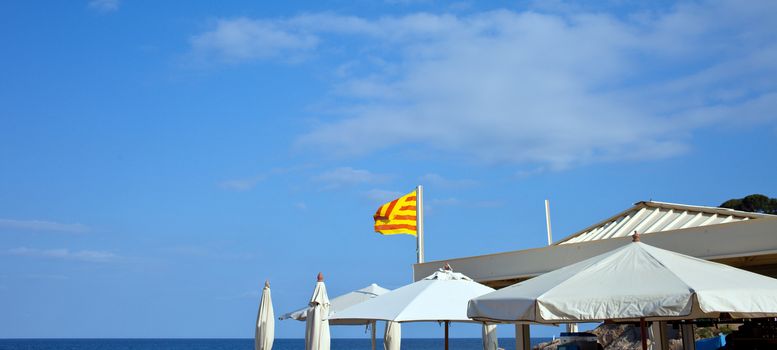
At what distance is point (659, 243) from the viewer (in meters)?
11.2

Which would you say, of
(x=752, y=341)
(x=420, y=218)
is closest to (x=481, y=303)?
(x=752, y=341)

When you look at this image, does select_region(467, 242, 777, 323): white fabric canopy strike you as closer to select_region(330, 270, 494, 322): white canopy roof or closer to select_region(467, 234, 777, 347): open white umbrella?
select_region(467, 234, 777, 347): open white umbrella

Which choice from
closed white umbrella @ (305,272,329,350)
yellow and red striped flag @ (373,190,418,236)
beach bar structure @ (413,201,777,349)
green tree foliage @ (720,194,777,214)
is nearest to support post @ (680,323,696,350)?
beach bar structure @ (413,201,777,349)

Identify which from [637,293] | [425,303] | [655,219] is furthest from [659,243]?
[637,293]

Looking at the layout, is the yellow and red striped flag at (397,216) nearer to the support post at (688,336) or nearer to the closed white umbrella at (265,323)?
the closed white umbrella at (265,323)

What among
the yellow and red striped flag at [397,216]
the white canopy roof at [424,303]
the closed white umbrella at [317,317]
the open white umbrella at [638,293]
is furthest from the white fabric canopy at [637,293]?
the yellow and red striped flag at [397,216]

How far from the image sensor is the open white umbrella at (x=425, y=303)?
352 inches

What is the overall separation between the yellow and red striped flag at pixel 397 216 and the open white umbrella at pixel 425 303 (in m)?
9.04

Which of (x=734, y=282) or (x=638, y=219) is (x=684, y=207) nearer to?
(x=638, y=219)

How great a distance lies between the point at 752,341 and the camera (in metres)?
9.15

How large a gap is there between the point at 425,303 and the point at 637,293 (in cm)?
361

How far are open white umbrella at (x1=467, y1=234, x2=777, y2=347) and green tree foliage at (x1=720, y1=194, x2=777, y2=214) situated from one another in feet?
160

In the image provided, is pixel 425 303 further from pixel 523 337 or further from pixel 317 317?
pixel 317 317

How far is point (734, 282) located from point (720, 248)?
458 centimetres
